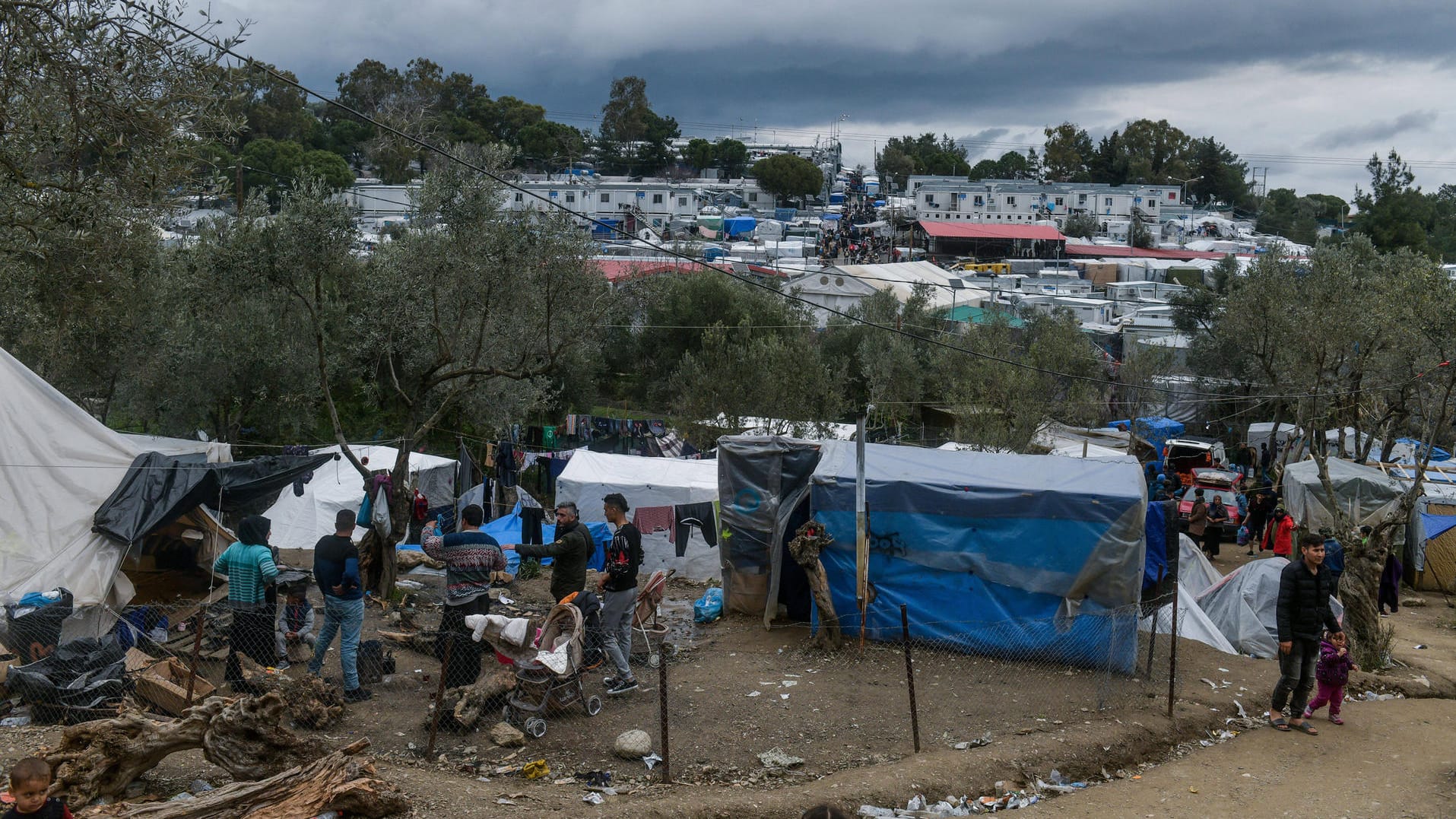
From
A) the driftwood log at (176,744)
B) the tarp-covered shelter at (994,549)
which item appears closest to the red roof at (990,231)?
the tarp-covered shelter at (994,549)

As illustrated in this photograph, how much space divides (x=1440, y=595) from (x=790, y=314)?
20880 millimetres

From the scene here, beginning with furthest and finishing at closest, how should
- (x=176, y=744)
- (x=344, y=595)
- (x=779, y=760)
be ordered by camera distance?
(x=344, y=595) → (x=779, y=760) → (x=176, y=744)

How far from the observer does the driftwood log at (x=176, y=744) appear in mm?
6164

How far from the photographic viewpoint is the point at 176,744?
21.3ft

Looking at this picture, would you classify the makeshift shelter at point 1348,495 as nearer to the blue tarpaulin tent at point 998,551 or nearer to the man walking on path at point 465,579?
the blue tarpaulin tent at point 998,551

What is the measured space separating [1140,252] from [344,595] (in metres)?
75.3

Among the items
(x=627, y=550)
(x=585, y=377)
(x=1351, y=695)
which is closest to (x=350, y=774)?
(x=627, y=550)

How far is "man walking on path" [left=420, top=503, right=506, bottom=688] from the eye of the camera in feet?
28.4

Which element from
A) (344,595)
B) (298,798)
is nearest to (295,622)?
(344,595)

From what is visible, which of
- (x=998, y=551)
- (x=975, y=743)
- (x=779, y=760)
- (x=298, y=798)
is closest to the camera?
(x=298, y=798)

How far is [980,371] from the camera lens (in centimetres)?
2680

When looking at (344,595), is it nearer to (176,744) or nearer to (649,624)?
(176,744)

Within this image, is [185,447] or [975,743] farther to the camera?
[185,447]

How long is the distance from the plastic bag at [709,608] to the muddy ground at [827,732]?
2.81ft
